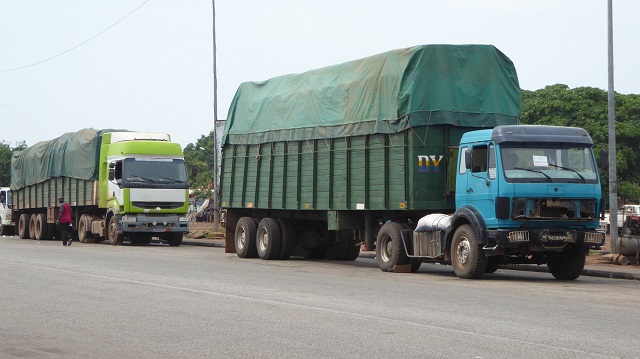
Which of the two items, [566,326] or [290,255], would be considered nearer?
[566,326]

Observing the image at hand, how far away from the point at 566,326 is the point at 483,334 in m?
1.29

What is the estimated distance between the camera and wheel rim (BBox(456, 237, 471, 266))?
19.3 meters

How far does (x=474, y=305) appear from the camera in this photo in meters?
14.0

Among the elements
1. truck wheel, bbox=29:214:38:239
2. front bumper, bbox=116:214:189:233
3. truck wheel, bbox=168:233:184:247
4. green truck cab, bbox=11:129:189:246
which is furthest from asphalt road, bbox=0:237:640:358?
truck wheel, bbox=29:214:38:239

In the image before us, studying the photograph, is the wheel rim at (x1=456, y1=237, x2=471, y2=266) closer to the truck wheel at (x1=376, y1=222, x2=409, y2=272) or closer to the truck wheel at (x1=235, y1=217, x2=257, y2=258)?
the truck wheel at (x1=376, y1=222, x2=409, y2=272)

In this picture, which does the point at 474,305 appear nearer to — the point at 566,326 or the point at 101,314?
the point at 566,326

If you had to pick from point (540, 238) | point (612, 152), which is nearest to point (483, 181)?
point (540, 238)

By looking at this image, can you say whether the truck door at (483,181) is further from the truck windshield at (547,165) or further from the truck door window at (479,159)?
the truck windshield at (547,165)

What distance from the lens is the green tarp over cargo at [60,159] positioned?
3884cm

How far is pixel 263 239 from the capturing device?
26.4m

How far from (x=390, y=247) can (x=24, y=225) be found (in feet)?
98.2

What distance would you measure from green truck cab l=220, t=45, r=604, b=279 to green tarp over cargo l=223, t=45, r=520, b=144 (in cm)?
3

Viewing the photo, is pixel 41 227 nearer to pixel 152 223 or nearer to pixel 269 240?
pixel 152 223

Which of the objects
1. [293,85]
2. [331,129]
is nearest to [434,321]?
[331,129]
